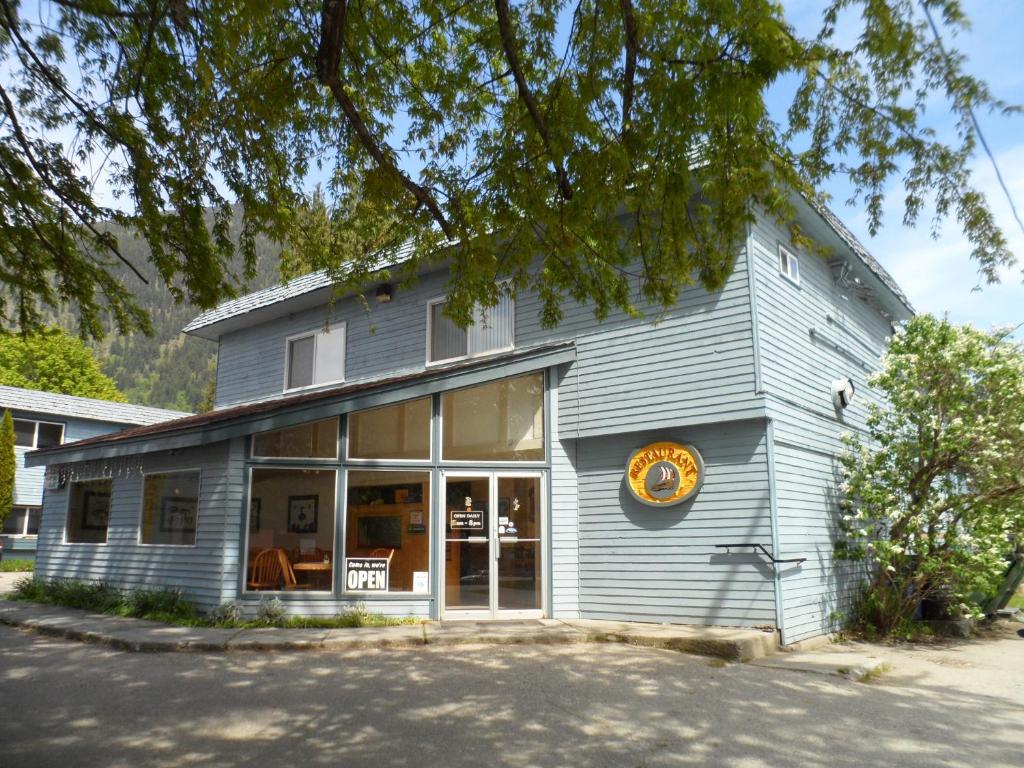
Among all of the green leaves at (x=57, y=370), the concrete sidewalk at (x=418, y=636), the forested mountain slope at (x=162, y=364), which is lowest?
the concrete sidewalk at (x=418, y=636)

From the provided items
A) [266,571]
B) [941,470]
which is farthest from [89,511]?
[941,470]

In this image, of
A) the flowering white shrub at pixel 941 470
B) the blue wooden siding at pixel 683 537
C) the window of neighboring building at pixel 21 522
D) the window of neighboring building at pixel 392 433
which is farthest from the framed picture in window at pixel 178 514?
the window of neighboring building at pixel 21 522

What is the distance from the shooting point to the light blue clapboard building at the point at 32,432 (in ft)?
85.1

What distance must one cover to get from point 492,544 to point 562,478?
1.48 metres

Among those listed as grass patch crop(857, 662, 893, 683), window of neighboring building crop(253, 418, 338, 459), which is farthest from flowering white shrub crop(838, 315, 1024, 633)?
window of neighboring building crop(253, 418, 338, 459)

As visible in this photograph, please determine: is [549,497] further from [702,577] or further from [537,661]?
[537,661]

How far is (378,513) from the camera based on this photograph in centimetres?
1148

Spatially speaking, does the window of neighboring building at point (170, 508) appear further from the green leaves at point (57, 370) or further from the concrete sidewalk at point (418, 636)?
the green leaves at point (57, 370)

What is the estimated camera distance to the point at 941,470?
35.9 feet

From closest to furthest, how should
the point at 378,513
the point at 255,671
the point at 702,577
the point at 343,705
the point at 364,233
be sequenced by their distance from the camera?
1. the point at 343,705
2. the point at 255,671
3. the point at 364,233
4. the point at 702,577
5. the point at 378,513

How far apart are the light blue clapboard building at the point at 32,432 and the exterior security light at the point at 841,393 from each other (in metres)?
20.9

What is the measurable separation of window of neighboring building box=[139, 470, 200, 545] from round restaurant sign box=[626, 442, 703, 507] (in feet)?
22.0

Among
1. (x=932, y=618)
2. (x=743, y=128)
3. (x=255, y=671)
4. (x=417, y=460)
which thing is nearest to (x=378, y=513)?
(x=417, y=460)

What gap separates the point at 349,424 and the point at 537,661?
480cm
